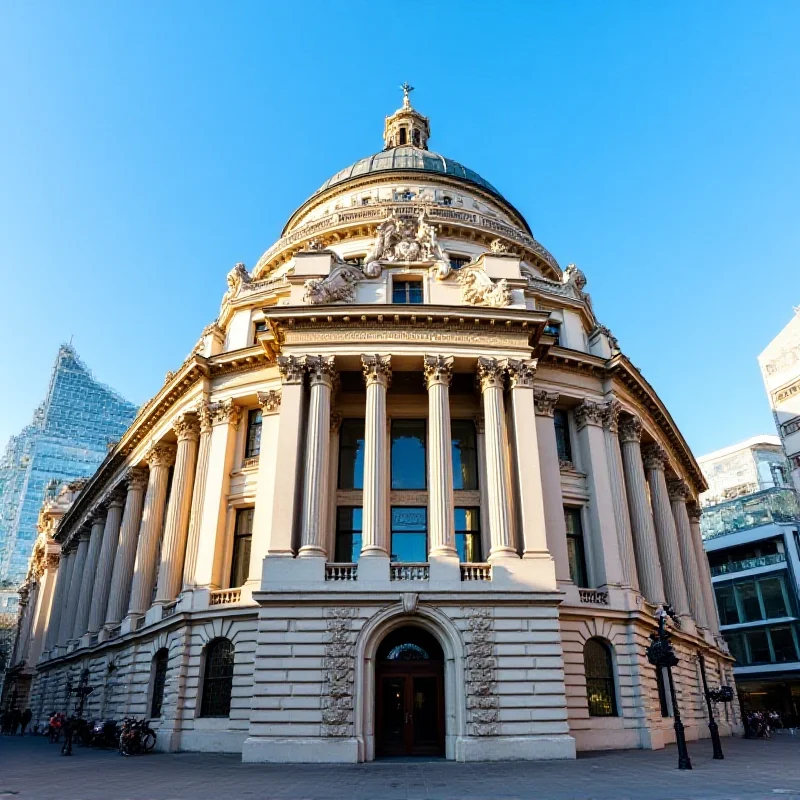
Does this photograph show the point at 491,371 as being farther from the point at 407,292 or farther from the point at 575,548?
the point at 575,548

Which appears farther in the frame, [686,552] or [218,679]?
[686,552]

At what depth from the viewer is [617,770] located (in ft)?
60.0

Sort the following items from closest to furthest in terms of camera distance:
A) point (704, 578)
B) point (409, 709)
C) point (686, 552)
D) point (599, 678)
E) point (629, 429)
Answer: point (409, 709), point (599, 678), point (629, 429), point (686, 552), point (704, 578)

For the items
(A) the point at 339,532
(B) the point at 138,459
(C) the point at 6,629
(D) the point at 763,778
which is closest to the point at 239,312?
(B) the point at 138,459

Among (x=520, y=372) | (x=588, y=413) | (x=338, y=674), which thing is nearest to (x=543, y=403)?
(x=588, y=413)

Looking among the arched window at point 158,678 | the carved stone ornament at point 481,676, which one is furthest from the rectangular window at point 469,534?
the arched window at point 158,678

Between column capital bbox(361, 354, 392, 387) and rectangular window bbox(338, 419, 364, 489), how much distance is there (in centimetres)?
345

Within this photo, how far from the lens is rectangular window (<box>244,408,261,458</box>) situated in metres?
31.5

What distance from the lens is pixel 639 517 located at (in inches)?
1270

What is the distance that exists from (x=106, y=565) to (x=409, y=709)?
26.4m

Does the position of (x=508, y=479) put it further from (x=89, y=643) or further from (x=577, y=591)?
(x=89, y=643)

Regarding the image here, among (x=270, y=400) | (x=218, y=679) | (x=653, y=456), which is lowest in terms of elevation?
(x=218, y=679)

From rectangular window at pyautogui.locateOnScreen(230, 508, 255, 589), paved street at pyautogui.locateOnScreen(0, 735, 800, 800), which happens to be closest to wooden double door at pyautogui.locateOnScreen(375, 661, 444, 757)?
paved street at pyautogui.locateOnScreen(0, 735, 800, 800)

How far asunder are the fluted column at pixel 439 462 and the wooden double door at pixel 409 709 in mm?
4217
